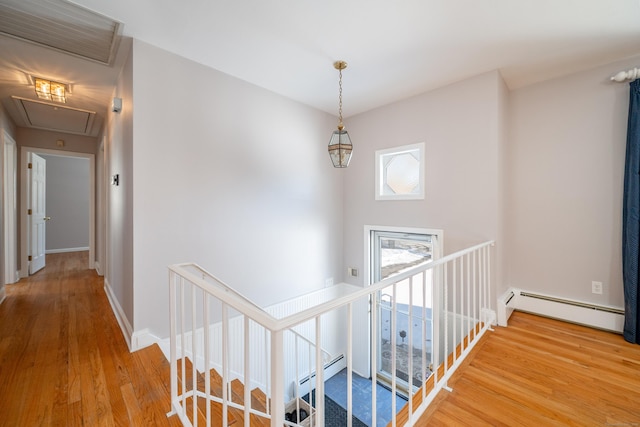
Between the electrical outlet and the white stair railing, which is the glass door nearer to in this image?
the white stair railing

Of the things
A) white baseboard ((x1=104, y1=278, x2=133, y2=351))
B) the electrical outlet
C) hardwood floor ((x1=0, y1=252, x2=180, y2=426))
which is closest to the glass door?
the electrical outlet

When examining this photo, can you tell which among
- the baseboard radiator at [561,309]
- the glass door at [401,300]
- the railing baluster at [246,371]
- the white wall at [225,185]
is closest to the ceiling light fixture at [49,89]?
the white wall at [225,185]

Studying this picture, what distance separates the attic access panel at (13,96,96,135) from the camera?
127 inches

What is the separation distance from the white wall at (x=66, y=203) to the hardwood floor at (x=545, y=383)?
25.0ft

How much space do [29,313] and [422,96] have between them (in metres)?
4.99

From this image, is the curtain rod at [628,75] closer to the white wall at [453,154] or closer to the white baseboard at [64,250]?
the white wall at [453,154]

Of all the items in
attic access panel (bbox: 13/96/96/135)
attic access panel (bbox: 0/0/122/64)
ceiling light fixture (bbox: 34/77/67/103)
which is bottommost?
ceiling light fixture (bbox: 34/77/67/103)

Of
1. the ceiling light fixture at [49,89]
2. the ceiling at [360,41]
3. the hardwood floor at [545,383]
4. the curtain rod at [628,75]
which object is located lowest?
the hardwood floor at [545,383]

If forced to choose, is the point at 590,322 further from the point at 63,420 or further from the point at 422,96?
the point at 63,420

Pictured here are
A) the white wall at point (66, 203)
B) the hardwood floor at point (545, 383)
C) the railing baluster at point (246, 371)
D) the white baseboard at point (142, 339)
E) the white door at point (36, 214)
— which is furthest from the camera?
the white wall at point (66, 203)

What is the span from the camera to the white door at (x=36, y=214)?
4070mm

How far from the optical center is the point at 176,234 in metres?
2.32

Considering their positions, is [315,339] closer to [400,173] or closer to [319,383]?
[319,383]

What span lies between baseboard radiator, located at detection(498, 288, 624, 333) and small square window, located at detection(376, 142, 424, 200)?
4.73 feet
